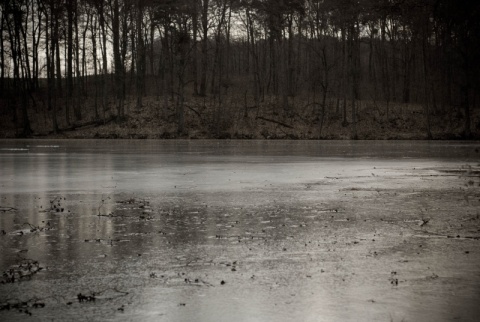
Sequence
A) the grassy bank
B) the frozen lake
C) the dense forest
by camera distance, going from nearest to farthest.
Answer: the frozen lake
the grassy bank
the dense forest

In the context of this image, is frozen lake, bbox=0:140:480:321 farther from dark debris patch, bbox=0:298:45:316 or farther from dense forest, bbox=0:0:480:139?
dense forest, bbox=0:0:480:139

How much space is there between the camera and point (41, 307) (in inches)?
205

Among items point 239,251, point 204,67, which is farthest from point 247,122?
point 239,251

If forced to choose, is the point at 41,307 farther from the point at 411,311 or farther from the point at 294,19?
the point at 294,19

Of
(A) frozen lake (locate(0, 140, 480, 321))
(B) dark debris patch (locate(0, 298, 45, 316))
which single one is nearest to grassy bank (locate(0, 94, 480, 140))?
(A) frozen lake (locate(0, 140, 480, 321))

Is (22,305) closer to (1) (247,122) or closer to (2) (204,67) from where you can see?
(1) (247,122)

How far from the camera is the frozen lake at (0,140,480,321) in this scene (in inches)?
207

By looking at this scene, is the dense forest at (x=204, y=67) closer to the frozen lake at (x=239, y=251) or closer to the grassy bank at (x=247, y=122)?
the grassy bank at (x=247, y=122)

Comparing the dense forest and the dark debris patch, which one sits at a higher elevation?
the dense forest

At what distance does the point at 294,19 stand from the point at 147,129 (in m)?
19.9

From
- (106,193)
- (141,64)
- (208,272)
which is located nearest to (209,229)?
(208,272)

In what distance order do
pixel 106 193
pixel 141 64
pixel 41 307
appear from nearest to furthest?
pixel 41 307, pixel 106 193, pixel 141 64

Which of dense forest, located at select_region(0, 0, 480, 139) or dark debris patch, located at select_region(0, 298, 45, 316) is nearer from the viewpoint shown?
dark debris patch, located at select_region(0, 298, 45, 316)

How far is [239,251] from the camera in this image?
7586 millimetres
